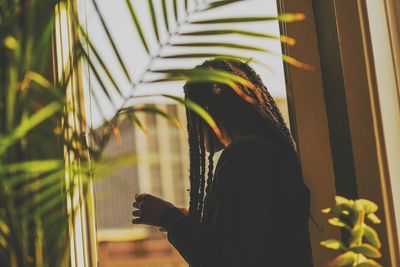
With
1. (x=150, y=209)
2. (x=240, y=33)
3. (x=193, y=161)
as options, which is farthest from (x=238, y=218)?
(x=240, y=33)

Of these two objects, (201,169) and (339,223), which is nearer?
(339,223)

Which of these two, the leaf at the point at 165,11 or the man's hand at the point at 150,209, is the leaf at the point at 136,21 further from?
the man's hand at the point at 150,209

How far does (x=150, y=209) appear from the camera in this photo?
5.13 ft

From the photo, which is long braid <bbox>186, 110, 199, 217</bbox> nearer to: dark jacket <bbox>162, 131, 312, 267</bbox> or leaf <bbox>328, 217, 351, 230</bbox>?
dark jacket <bbox>162, 131, 312, 267</bbox>

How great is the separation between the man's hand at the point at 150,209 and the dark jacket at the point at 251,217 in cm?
6

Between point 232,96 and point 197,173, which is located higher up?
point 232,96

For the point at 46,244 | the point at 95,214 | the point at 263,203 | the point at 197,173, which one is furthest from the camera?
the point at 95,214

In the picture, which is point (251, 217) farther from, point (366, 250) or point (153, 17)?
point (153, 17)

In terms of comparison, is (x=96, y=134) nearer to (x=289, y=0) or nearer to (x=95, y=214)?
(x=289, y=0)

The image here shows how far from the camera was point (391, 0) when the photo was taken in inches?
58.8

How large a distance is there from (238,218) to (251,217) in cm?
3

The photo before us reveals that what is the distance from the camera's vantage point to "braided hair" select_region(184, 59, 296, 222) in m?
1.59

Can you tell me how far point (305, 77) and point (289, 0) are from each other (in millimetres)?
210

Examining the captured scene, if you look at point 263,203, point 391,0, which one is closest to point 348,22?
point 391,0
